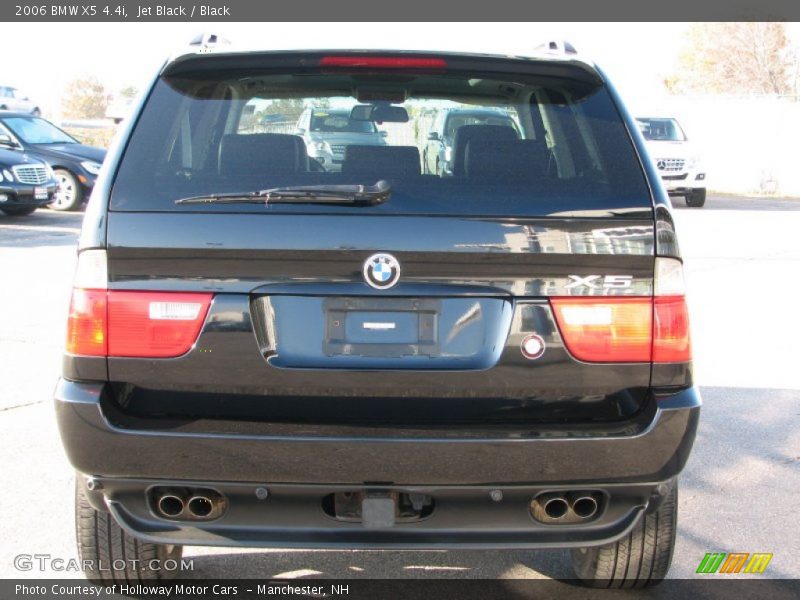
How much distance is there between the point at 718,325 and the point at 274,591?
20.5 feet

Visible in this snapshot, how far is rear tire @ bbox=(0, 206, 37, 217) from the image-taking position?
1679 cm

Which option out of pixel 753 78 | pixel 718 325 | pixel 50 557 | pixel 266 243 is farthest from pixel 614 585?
pixel 753 78

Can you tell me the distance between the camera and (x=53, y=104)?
8006cm

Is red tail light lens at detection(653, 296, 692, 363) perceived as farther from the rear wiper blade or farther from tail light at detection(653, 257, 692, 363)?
the rear wiper blade

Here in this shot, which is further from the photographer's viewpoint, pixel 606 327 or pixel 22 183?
pixel 22 183

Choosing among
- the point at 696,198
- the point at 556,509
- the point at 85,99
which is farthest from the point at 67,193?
the point at 85,99

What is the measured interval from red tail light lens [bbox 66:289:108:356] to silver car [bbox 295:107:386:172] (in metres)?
0.89

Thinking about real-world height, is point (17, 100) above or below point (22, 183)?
above

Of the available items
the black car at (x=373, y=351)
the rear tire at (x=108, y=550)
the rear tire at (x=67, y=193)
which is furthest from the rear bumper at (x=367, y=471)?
the rear tire at (x=67, y=193)

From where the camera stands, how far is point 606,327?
292 cm

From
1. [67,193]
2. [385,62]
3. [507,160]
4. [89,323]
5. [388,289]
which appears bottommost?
[67,193]

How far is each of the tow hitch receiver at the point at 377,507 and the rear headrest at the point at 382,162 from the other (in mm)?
901

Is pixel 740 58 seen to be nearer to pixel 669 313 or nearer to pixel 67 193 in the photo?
pixel 67 193

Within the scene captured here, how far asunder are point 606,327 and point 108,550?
5.85ft
